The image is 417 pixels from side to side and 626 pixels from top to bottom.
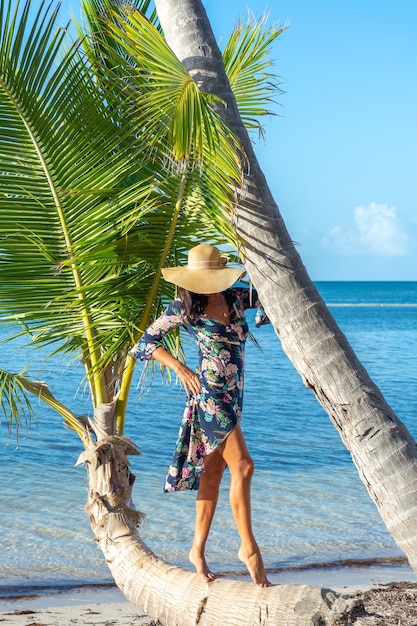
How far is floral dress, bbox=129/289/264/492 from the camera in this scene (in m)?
4.23

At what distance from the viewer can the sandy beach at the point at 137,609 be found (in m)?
5.44

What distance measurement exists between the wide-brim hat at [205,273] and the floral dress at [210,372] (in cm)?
13

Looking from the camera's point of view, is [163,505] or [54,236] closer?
[54,236]

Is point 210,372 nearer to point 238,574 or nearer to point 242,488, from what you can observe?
point 242,488

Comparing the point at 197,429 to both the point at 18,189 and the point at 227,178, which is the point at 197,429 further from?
the point at 18,189

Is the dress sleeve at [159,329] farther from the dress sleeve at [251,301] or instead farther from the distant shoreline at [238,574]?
the distant shoreline at [238,574]

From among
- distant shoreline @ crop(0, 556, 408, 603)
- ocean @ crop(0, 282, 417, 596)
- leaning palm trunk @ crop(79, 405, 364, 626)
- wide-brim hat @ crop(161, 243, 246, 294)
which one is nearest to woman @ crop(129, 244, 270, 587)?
wide-brim hat @ crop(161, 243, 246, 294)

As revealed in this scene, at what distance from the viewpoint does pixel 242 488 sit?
4.30 metres

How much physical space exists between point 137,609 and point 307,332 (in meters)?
2.98

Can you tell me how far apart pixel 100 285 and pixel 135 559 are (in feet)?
5.02

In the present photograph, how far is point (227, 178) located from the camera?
3990 mm

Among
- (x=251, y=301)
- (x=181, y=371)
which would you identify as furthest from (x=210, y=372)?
(x=251, y=301)

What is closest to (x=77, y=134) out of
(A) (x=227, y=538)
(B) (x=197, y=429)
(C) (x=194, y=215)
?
(C) (x=194, y=215)

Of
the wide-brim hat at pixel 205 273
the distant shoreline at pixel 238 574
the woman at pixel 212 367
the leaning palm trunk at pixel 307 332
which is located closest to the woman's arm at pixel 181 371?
the woman at pixel 212 367
